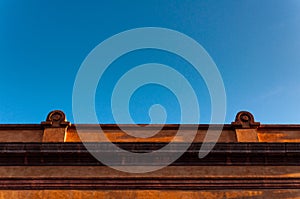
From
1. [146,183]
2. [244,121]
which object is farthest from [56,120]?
[244,121]

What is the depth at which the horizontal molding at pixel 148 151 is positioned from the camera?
1220cm

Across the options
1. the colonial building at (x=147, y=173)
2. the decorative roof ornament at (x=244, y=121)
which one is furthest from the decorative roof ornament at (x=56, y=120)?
the decorative roof ornament at (x=244, y=121)

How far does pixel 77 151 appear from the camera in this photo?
479 inches

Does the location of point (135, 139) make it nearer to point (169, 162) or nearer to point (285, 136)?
point (169, 162)

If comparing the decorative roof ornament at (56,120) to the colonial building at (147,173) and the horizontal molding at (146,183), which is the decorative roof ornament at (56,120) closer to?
the colonial building at (147,173)

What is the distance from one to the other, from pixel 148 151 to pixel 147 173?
704mm

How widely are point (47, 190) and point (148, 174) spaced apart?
316cm

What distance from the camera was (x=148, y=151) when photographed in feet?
40.4

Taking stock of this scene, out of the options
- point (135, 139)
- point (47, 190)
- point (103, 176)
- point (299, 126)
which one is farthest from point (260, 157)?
point (47, 190)

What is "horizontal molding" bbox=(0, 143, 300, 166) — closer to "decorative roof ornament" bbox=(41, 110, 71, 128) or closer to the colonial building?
the colonial building

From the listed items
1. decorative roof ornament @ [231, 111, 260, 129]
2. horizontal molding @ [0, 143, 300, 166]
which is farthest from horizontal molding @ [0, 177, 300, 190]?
decorative roof ornament @ [231, 111, 260, 129]

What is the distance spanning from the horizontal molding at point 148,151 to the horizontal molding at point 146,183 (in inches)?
21.5

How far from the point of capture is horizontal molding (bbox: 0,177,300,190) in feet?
38.8

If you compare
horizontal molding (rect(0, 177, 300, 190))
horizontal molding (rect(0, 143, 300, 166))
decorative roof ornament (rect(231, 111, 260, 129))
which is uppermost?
decorative roof ornament (rect(231, 111, 260, 129))
